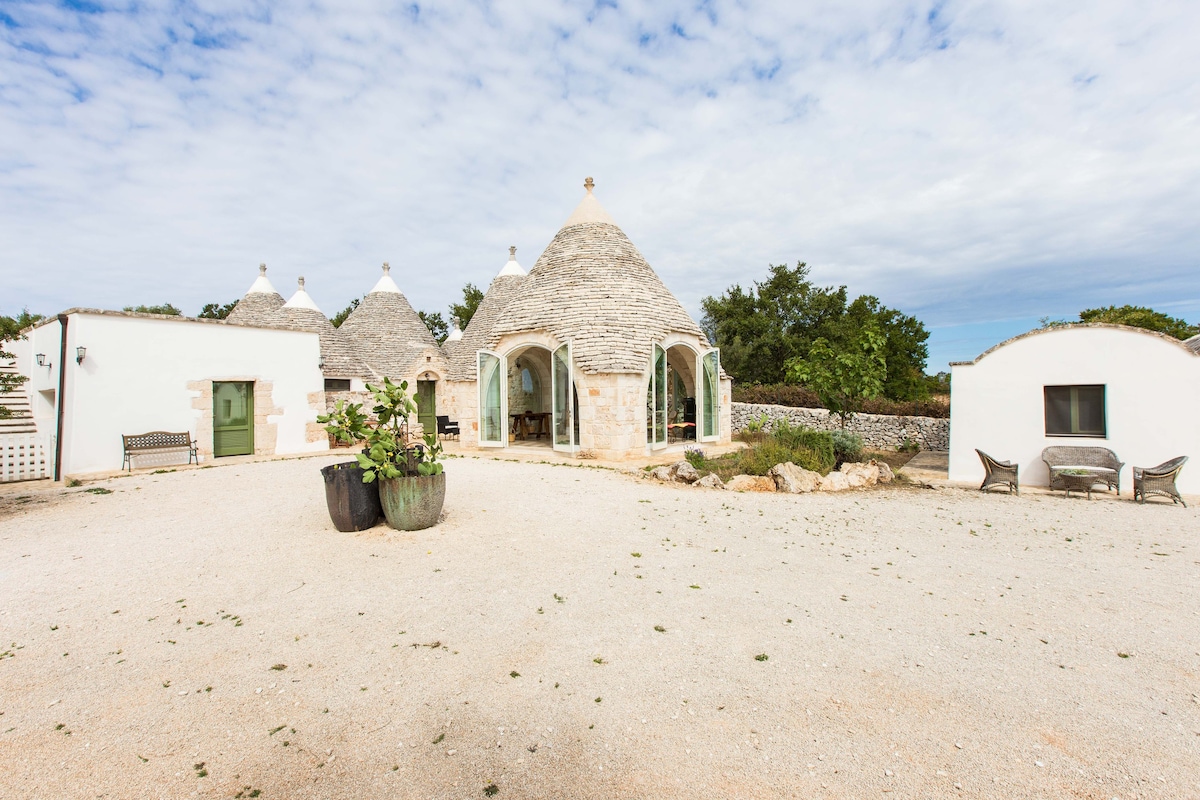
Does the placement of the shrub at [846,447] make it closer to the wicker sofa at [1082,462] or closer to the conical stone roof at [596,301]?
the wicker sofa at [1082,462]

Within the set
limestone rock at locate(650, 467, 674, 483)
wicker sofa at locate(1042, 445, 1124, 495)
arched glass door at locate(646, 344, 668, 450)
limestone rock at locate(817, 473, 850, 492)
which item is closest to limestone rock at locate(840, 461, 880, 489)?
limestone rock at locate(817, 473, 850, 492)

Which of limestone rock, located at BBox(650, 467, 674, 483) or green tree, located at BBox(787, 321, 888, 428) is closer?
limestone rock, located at BBox(650, 467, 674, 483)

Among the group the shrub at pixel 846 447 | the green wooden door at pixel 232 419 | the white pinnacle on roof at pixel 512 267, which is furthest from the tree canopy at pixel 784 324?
the green wooden door at pixel 232 419

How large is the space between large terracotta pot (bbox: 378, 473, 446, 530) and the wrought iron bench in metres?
9.16

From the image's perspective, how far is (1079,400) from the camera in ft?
32.1

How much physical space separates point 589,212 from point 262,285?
13.7 meters

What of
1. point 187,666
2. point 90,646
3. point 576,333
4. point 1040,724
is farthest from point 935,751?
point 576,333

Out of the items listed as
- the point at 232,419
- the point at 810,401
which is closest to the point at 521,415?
the point at 232,419

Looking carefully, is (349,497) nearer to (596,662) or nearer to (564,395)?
(596,662)

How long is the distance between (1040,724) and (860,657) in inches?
36.8

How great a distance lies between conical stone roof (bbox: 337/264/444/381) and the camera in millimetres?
19953

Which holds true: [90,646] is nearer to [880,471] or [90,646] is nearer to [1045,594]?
[1045,594]

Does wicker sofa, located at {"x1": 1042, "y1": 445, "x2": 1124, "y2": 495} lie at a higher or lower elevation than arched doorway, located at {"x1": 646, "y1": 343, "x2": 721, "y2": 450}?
lower

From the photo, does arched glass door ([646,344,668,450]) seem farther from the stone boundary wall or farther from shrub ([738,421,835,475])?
the stone boundary wall
